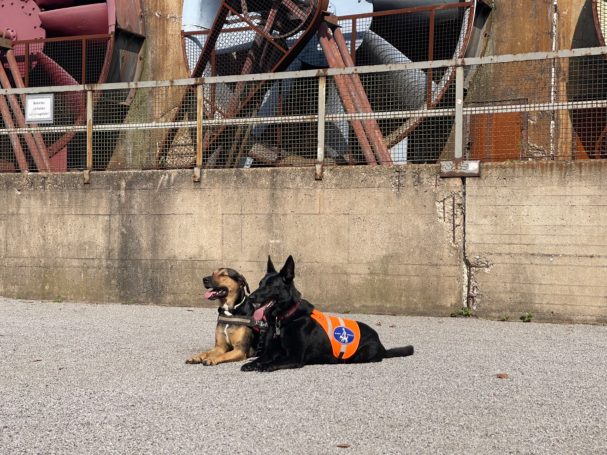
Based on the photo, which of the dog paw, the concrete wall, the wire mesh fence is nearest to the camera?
the dog paw

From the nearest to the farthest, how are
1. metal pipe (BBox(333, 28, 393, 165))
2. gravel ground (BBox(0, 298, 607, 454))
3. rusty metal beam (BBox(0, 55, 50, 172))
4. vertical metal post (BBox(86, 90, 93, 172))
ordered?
gravel ground (BBox(0, 298, 607, 454))
metal pipe (BBox(333, 28, 393, 165))
vertical metal post (BBox(86, 90, 93, 172))
rusty metal beam (BBox(0, 55, 50, 172))

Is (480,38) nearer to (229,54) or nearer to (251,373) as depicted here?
(229,54)

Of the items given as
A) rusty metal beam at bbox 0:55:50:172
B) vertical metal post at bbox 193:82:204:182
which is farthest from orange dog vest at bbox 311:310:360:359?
rusty metal beam at bbox 0:55:50:172

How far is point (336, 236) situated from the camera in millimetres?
11914

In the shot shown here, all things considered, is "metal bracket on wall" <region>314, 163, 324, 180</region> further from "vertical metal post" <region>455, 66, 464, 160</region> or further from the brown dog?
the brown dog

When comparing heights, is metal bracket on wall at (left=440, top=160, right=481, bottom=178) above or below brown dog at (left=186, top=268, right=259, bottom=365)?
above

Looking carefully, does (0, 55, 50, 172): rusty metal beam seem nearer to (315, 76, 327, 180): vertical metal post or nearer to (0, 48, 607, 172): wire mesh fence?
(0, 48, 607, 172): wire mesh fence

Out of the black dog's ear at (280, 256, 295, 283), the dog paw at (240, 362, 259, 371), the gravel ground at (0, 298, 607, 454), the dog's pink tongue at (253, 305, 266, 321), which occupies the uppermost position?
the black dog's ear at (280, 256, 295, 283)

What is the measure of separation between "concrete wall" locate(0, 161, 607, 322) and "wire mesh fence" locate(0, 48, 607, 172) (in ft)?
1.81

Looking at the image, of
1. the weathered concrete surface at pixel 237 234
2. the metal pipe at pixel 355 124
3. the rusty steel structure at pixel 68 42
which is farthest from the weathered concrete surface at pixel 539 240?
the rusty steel structure at pixel 68 42

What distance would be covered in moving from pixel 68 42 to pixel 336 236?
8.07m

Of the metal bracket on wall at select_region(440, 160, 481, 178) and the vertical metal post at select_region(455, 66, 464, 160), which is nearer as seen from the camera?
the metal bracket on wall at select_region(440, 160, 481, 178)

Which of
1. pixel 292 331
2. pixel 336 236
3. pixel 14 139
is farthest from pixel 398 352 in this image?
pixel 14 139

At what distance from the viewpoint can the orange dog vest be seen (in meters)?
7.09
